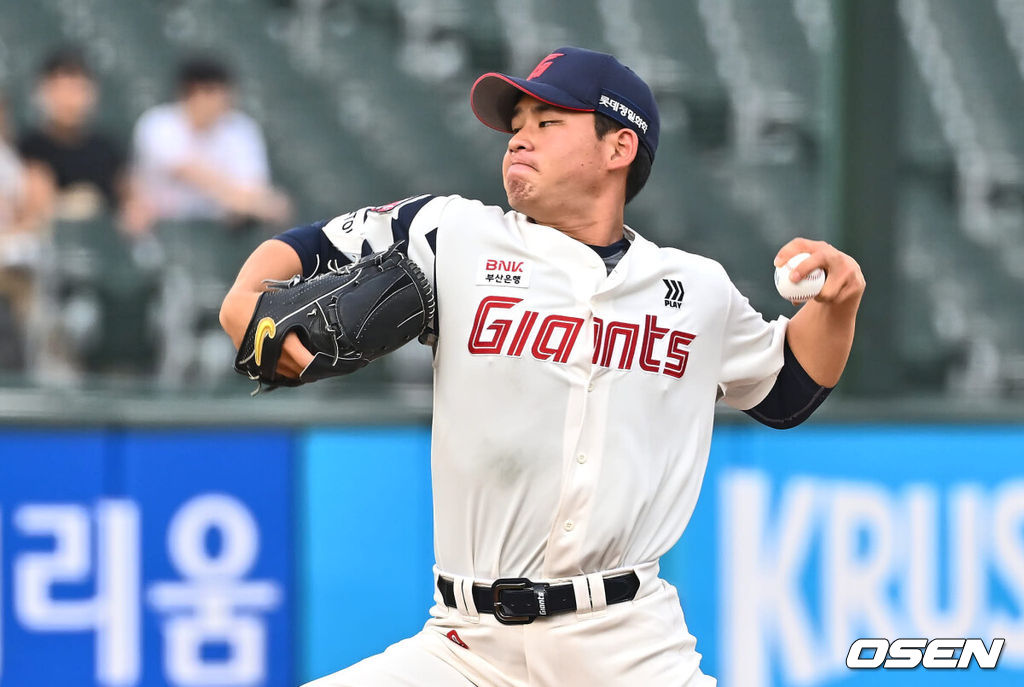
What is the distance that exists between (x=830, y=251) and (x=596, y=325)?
19.5 inches

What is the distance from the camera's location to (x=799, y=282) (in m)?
3.00

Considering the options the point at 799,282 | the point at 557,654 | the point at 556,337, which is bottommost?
the point at 557,654

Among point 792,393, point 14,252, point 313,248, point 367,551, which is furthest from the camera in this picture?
point 14,252

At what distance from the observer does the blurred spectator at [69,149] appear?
5.99m

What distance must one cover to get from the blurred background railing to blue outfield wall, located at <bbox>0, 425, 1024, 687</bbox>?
0.74 feet

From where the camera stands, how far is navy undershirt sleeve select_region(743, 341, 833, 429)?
10.8 ft

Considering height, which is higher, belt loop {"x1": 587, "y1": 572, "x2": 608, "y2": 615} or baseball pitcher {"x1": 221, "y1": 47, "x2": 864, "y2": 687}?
baseball pitcher {"x1": 221, "y1": 47, "x2": 864, "y2": 687}

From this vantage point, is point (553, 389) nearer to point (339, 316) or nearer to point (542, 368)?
point (542, 368)

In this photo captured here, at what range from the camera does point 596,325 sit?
3055 millimetres

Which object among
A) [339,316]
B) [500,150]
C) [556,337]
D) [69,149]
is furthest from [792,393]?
[69,149]

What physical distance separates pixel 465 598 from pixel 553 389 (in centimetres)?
46

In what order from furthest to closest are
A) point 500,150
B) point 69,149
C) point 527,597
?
point 500,150
point 69,149
point 527,597

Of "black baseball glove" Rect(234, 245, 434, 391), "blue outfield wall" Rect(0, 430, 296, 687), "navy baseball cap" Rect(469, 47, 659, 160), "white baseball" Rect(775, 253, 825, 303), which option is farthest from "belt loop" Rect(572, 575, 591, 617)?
"blue outfield wall" Rect(0, 430, 296, 687)

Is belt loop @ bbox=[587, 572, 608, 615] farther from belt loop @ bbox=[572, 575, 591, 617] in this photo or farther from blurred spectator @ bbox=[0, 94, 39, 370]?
blurred spectator @ bbox=[0, 94, 39, 370]
